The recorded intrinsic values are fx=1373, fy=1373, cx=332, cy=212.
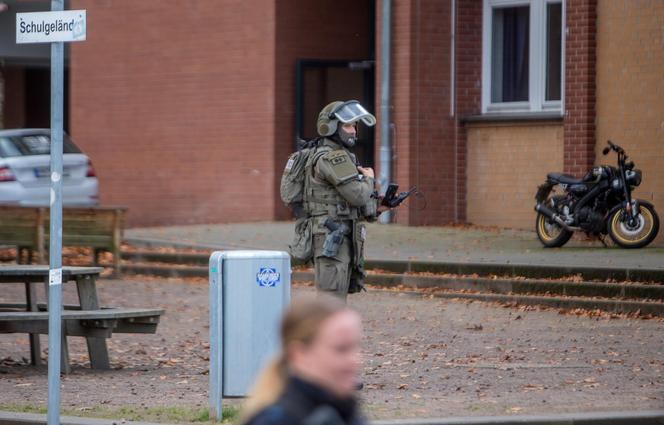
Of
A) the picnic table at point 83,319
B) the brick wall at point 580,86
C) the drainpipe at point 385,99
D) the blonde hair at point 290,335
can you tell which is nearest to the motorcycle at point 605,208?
the brick wall at point 580,86

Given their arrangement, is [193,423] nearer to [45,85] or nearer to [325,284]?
[325,284]

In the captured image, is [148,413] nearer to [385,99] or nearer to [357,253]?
[357,253]

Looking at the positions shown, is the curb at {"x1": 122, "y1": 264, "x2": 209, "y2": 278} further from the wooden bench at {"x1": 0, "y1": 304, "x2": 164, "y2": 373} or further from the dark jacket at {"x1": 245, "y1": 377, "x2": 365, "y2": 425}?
the dark jacket at {"x1": 245, "y1": 377, "x2": 365, "y2": 425}

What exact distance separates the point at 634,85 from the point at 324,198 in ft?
30.5

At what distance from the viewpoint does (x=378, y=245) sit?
17.7 meters

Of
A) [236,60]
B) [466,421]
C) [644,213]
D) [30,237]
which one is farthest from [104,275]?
[466,421]

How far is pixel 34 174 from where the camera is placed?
19641mm

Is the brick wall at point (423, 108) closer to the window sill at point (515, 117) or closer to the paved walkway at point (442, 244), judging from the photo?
the window sill at point (515, 117)

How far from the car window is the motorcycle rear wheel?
23.8 feet

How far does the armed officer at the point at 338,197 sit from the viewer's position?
913 cm

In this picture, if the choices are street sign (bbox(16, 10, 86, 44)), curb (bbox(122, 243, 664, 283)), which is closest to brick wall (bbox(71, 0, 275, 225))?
curb (bbox(122, 243, 664, 283))

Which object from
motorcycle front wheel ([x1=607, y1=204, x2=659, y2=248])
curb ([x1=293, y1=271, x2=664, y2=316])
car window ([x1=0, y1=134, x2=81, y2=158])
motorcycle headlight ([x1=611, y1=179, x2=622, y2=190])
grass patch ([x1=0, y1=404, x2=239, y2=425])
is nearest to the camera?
grass patch ([x1=0, y1=404, x2=239, y2=425])

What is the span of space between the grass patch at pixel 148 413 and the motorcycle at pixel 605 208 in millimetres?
8271

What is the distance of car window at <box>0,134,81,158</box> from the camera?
65.1ft
